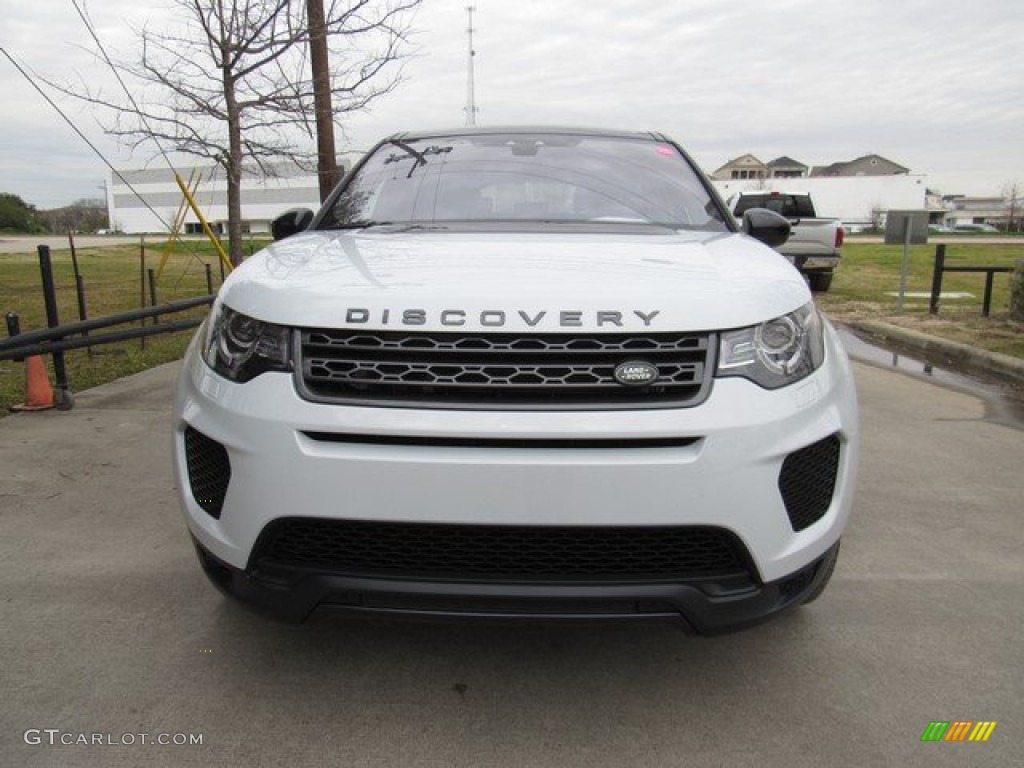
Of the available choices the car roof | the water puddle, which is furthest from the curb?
the car roof

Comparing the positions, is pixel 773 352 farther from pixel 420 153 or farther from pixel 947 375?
pixel 947 375

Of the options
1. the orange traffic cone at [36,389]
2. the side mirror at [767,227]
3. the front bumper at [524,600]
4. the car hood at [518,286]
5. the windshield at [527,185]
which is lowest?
the orange traffic cone at [36,389]

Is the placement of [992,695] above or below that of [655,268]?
below

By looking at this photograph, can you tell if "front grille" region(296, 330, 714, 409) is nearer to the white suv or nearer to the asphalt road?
the white suv

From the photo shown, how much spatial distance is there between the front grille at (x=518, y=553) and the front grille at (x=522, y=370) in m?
0.33

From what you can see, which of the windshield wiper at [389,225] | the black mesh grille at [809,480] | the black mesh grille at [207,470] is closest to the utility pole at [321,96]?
the windshield wiper at [389,225]

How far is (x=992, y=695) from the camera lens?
2.39m

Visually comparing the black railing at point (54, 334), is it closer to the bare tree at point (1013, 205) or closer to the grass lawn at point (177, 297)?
the grass lawn at point (177, 297)

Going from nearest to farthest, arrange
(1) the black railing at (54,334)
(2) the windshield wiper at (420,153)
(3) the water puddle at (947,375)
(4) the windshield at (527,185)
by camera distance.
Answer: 1. (4) the windshield at (527,185)
2. (2) the windshield wiper at (420,153)
3. (1) the black railing at (54,334)
4. (3) the water puddle at (947,375)

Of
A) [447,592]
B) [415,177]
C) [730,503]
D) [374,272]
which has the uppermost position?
[415,177]

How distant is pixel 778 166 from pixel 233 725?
127830 millimetres

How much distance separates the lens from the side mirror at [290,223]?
375cm

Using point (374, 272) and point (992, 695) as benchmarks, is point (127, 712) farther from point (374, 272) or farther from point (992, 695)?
point (992, 695)

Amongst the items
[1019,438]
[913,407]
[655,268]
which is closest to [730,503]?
[655,268]
